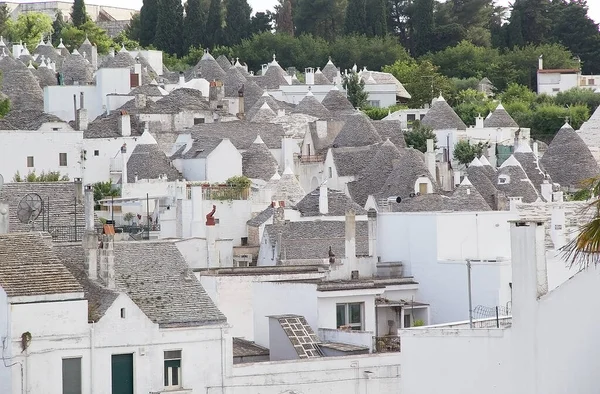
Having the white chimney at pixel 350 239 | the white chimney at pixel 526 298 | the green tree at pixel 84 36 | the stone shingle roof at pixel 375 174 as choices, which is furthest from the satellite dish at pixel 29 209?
the green tree at pixel 84 36

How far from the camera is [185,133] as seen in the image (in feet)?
239

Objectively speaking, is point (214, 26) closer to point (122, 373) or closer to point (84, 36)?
point (84, 36)

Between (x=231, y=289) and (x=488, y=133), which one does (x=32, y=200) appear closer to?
(x=231, y=289)

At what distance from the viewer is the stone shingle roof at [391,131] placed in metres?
76.8

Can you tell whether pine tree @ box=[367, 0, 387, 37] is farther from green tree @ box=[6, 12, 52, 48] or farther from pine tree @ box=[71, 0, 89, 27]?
green tree @ box=[6, 12, 52, 48]

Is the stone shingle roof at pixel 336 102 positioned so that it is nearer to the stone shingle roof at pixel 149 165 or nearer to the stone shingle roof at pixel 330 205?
the stone shingle roof at pixel 149 165

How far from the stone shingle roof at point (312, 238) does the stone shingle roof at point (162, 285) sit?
1311 cm

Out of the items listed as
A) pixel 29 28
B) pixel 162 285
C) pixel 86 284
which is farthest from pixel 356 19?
pixel 86 284

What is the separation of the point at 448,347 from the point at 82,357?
346 inches

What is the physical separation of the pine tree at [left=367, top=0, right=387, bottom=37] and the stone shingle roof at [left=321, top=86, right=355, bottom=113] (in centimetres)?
3720

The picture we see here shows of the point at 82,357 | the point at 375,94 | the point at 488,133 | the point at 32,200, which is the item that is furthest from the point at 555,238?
the point at 375,94

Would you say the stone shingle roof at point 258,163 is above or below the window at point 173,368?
above

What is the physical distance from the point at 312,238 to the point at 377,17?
72.5 meters

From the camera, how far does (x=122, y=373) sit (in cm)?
3503
